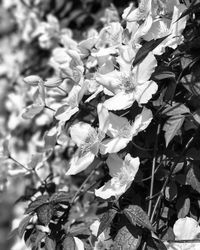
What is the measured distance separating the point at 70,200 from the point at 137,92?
36 centimetres

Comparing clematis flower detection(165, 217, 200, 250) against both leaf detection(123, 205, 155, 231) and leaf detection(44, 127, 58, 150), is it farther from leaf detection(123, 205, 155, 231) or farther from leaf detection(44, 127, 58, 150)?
leaf detection(44, 127, 58, 150)

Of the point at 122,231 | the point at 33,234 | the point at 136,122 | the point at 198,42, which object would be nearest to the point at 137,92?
the point at 136,122

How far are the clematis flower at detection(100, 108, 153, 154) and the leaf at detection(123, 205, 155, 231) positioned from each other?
0.44ft

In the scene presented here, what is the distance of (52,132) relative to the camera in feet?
4.63

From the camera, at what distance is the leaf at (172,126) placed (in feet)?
3.71

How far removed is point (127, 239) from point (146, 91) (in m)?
0.33

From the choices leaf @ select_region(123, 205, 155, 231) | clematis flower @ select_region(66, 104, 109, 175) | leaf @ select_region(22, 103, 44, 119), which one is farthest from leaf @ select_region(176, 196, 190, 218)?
leaf @ select_region(22, 103, 44, 119)

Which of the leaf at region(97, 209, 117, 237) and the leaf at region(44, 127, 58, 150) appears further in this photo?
the leaf at region(44, 127, 58, 150)

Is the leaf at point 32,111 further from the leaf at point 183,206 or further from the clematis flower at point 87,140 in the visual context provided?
the leaf at point 183,206

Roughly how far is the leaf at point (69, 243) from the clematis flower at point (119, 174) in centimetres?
14

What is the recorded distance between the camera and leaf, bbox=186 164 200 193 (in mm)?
1166

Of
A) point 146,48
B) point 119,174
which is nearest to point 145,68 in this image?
point 146,48

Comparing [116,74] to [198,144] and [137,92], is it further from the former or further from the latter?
[198,144]

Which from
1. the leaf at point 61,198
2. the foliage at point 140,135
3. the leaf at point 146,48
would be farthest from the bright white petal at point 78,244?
the leaf at point 146,48
